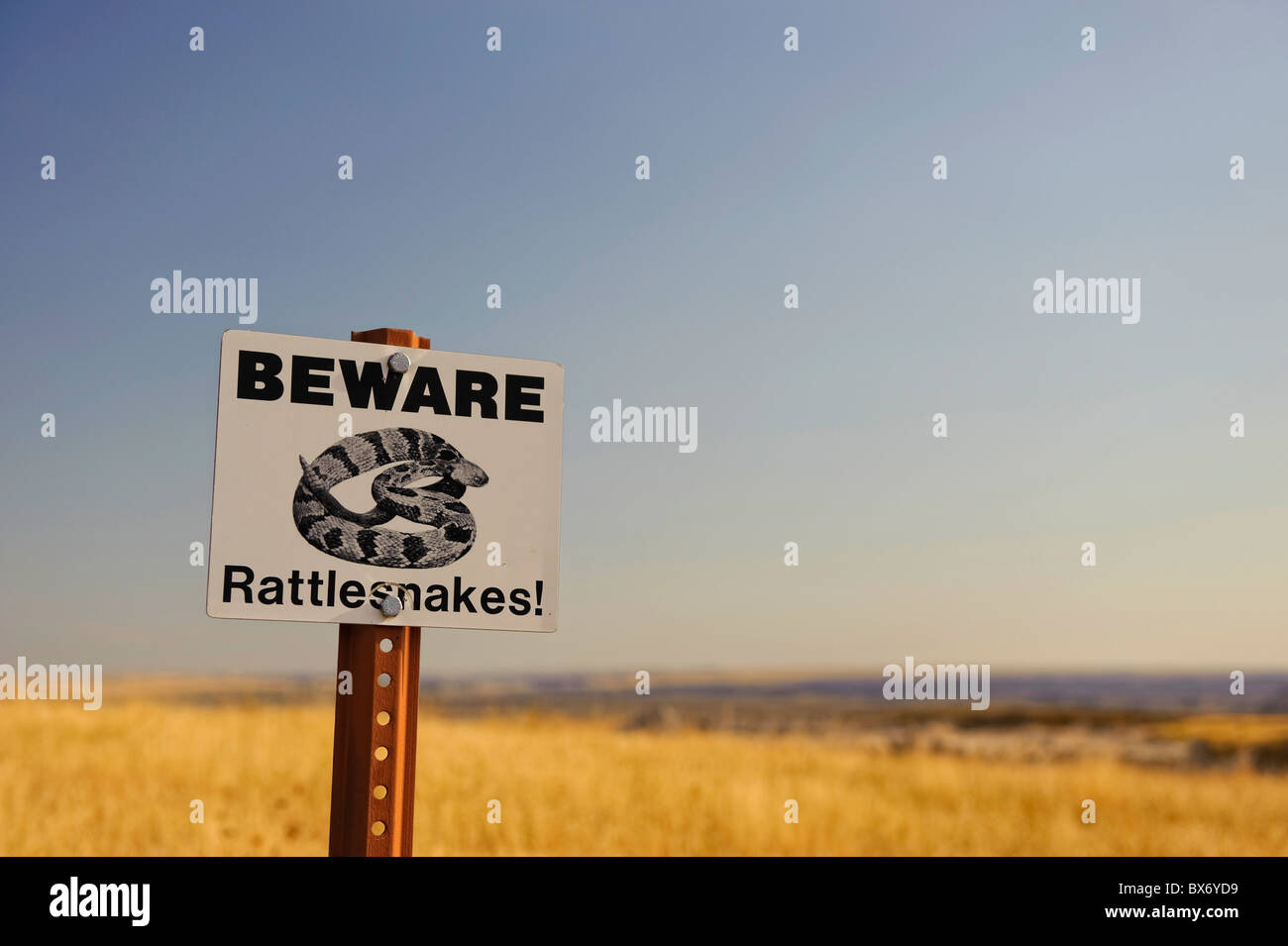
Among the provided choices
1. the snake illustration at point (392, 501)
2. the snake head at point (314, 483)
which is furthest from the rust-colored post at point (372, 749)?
the snake head at point (314, 483)

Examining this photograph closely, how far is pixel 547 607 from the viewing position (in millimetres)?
4016

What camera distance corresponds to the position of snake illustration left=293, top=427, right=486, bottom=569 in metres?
3.89

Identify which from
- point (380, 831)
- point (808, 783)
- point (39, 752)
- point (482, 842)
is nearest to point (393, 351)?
point (380, 831)

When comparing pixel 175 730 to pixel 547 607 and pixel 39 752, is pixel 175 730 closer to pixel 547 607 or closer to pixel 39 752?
pixel 39 752

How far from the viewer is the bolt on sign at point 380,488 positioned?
383 cm

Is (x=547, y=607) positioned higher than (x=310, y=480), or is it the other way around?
(x=310, y=480)

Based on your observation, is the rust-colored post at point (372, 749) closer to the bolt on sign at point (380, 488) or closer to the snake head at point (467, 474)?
the bolt on sign at point (380, 488)

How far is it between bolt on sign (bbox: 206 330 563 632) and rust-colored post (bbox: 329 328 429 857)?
0.52 feet

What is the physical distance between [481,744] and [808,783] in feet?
17.6

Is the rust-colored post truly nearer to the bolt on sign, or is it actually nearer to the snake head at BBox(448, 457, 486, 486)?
the bolt on sign

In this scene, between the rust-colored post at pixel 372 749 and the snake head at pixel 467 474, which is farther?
the snake head at pixel 467 474

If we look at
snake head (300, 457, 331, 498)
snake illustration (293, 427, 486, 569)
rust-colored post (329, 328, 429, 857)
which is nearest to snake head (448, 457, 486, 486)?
snake illustration (293, 427, 486, 569)

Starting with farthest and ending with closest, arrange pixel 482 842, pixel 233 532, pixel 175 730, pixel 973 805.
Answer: pixel 175 730 < pixel 973 805 < pixel 482 842 < pixel 233 532

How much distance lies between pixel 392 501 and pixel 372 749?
96 centimetres
